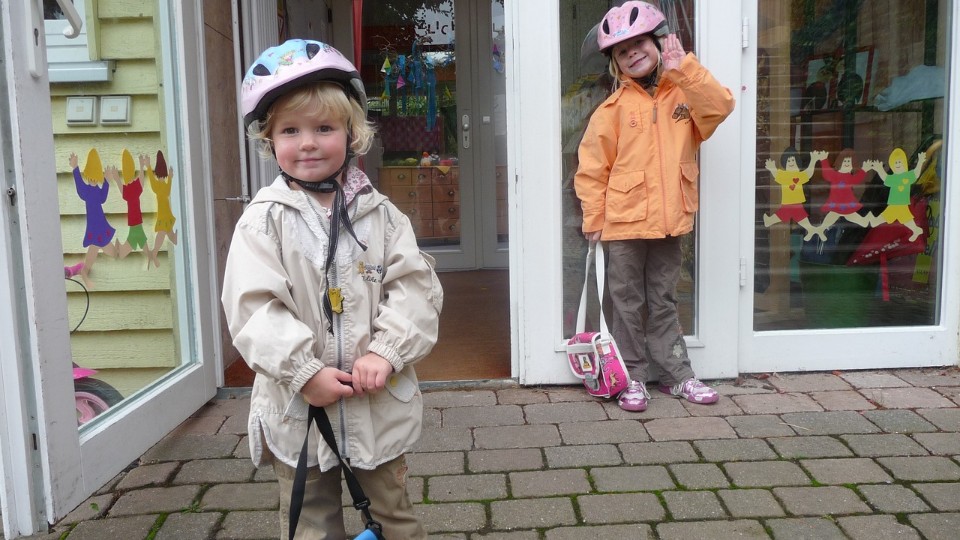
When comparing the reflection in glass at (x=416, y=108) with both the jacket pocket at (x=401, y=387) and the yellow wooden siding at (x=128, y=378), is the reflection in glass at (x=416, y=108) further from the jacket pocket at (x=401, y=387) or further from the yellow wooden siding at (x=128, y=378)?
the jacket pocket at (x=401, y=387)

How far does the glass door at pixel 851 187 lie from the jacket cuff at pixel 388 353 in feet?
8.07

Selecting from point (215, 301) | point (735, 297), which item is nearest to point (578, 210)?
point (735, 297)

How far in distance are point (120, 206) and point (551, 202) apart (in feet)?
5.82

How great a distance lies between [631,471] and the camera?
271cm

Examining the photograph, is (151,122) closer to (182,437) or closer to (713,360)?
(182,437)

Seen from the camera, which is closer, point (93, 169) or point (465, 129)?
point (93, 169)

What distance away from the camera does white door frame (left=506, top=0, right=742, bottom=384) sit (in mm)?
3449

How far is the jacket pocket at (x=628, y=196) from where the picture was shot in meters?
3.26

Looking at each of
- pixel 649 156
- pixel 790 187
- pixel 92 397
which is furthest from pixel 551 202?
pixel 92 397

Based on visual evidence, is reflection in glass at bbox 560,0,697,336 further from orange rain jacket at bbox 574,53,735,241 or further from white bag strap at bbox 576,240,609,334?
orange rain jacket at bbox 574,53,735,241

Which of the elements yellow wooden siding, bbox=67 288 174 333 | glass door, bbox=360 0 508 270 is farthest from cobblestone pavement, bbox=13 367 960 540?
glass door, bbox=360 0 508 270

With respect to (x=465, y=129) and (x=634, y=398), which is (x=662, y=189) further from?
(x=465, y=129)

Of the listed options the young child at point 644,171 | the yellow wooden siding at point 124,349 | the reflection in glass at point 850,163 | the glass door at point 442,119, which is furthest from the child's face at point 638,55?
the glass door at point 442,119

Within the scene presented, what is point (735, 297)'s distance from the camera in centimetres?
361
